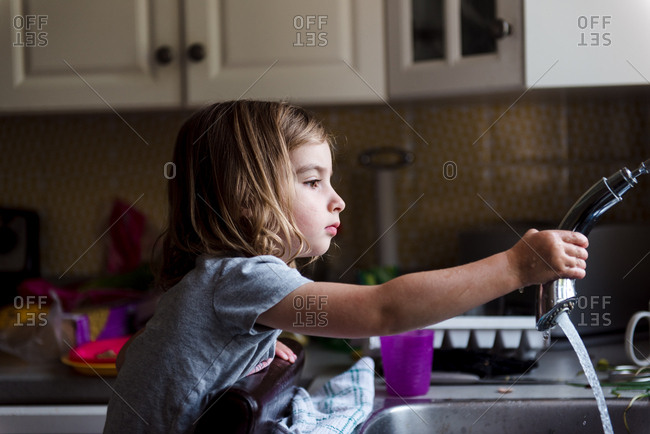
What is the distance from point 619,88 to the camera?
4.55ft

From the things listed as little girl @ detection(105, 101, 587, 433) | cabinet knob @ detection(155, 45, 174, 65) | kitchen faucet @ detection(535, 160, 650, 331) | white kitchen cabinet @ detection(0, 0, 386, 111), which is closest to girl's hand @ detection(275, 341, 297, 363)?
little girl @ detection(105, 101, 587, 433)

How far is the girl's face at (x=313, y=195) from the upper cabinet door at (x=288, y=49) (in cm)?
58

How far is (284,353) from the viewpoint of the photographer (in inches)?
39.2

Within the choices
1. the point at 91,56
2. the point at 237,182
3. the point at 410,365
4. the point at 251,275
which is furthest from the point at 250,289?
the point at 91,56

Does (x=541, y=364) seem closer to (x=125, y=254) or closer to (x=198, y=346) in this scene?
(x=198, y=346)

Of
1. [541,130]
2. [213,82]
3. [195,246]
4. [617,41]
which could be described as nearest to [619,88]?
[617,41]

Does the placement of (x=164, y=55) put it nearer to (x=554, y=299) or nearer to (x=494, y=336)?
(x=494, y=336)

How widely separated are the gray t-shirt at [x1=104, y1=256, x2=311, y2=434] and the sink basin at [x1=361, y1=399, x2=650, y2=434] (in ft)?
0.95

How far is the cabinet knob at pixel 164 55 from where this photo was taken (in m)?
1.47

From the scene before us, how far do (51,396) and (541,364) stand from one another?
2.81 ft

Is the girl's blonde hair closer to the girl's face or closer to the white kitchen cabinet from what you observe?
the girl's face

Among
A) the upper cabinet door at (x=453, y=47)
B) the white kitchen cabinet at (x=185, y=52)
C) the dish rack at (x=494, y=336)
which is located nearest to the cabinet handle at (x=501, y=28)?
the upper cabinet door at (x=453, y=47)

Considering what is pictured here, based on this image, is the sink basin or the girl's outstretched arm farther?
the sink basin

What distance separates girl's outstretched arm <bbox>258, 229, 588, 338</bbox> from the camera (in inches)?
27.3
